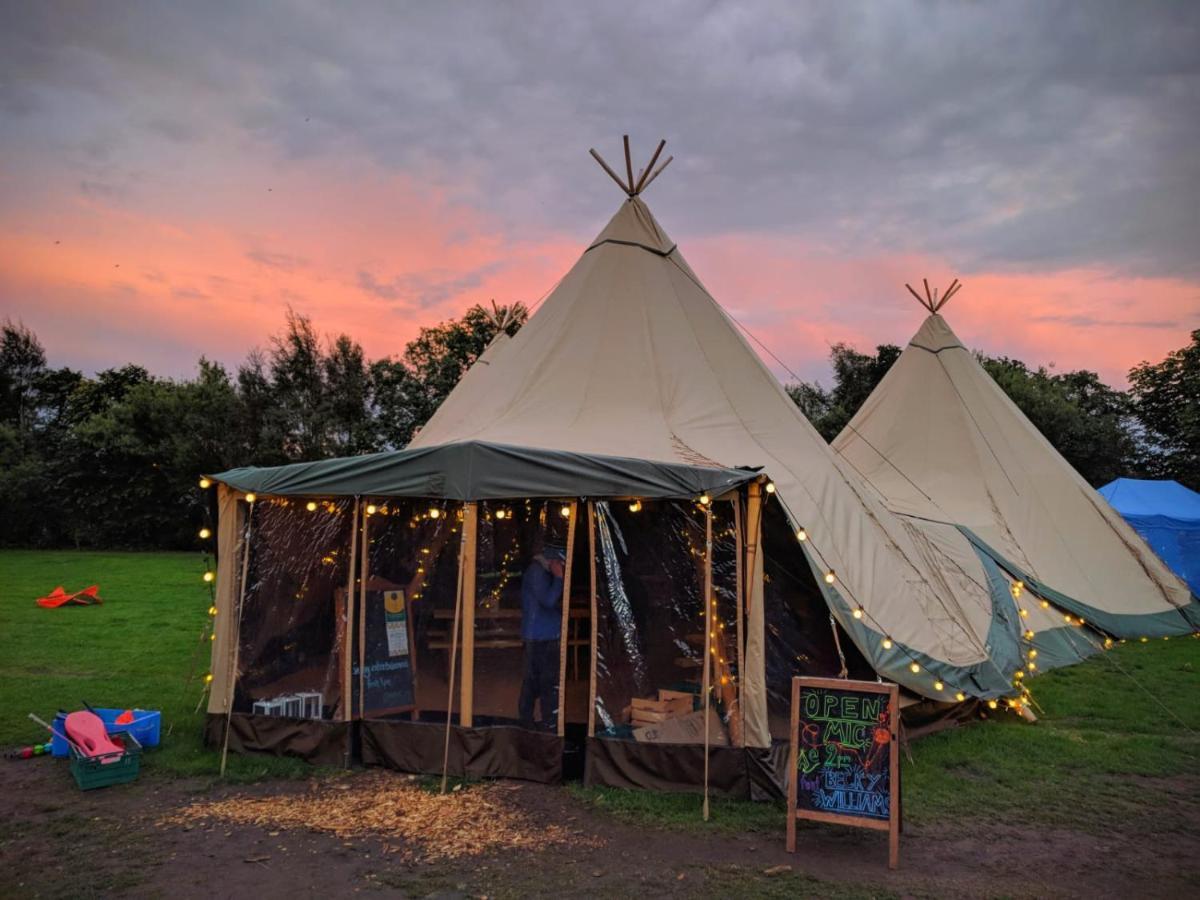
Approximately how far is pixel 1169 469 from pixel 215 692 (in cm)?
3155

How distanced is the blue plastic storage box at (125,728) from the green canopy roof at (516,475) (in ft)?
7.94

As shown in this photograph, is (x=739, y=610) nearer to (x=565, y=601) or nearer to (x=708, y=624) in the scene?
(x=708, y=624)

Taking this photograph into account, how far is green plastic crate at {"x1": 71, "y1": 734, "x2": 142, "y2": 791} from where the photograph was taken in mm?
5176

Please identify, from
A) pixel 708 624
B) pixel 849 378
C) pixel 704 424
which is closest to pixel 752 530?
pixel 708 624

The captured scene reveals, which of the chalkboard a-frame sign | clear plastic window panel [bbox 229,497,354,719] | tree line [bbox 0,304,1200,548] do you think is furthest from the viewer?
tree line [bbox 0,304,1200,548]

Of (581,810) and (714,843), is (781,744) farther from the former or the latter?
(581,810)

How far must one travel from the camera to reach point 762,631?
5.24 meters

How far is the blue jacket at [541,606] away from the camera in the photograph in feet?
18.2

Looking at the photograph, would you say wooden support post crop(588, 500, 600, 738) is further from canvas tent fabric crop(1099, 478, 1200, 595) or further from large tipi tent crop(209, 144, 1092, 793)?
canvas tent fabric crop(1099, 478, 1200, 595)

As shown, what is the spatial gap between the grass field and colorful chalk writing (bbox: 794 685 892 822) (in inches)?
19.9

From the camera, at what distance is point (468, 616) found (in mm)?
5504

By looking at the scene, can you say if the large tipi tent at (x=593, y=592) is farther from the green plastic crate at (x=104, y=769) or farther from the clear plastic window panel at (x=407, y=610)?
the green plastic crate at (x=104, y=769)

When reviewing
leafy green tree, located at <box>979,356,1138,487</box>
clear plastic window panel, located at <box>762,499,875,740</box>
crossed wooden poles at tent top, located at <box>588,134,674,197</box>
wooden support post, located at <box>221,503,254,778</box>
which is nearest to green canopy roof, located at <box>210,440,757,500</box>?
wooden support post, located at <box>221,503,254,778</box>

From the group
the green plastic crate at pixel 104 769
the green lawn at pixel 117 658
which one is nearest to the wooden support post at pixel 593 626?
the green lawn at pixel 117 658
